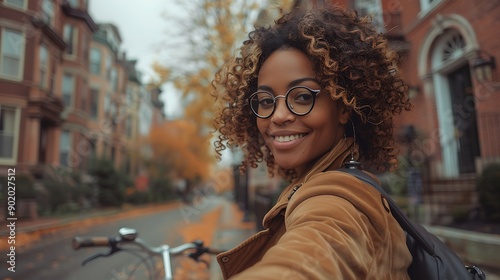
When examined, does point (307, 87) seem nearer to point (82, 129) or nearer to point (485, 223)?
point (485, 223)

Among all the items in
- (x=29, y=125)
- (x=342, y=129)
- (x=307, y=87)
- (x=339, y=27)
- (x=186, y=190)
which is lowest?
(x=186, y=190)

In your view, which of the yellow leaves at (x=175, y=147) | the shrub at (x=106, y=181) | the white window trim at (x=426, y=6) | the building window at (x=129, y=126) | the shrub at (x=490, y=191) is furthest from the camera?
the yellow leaves at (x=175, y=147)

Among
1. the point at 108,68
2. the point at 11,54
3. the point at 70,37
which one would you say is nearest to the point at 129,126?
the point at 108,68

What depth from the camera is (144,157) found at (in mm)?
28984

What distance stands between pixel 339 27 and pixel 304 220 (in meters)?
0.80

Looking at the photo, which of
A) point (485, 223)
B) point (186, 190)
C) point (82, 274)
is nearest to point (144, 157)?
point (186, 190)

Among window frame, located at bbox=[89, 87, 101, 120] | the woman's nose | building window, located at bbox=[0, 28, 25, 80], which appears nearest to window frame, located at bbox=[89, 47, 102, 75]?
window frame, located at bbox=[89, 87, 101, 120]

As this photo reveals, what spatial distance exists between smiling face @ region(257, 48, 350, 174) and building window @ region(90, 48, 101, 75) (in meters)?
24.1

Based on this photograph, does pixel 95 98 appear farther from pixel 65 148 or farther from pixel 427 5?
pixel 427 5

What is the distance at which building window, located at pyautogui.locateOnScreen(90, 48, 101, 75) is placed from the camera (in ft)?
72.7

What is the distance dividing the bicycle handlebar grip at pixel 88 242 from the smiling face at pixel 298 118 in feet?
4.36

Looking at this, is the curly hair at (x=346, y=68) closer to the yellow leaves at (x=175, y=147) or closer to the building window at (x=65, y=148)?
the building window at (x=65, y=148)

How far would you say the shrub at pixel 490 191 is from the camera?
16.6ft

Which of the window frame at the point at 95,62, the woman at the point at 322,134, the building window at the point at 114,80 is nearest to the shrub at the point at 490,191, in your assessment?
the woman at the point at 322,134
